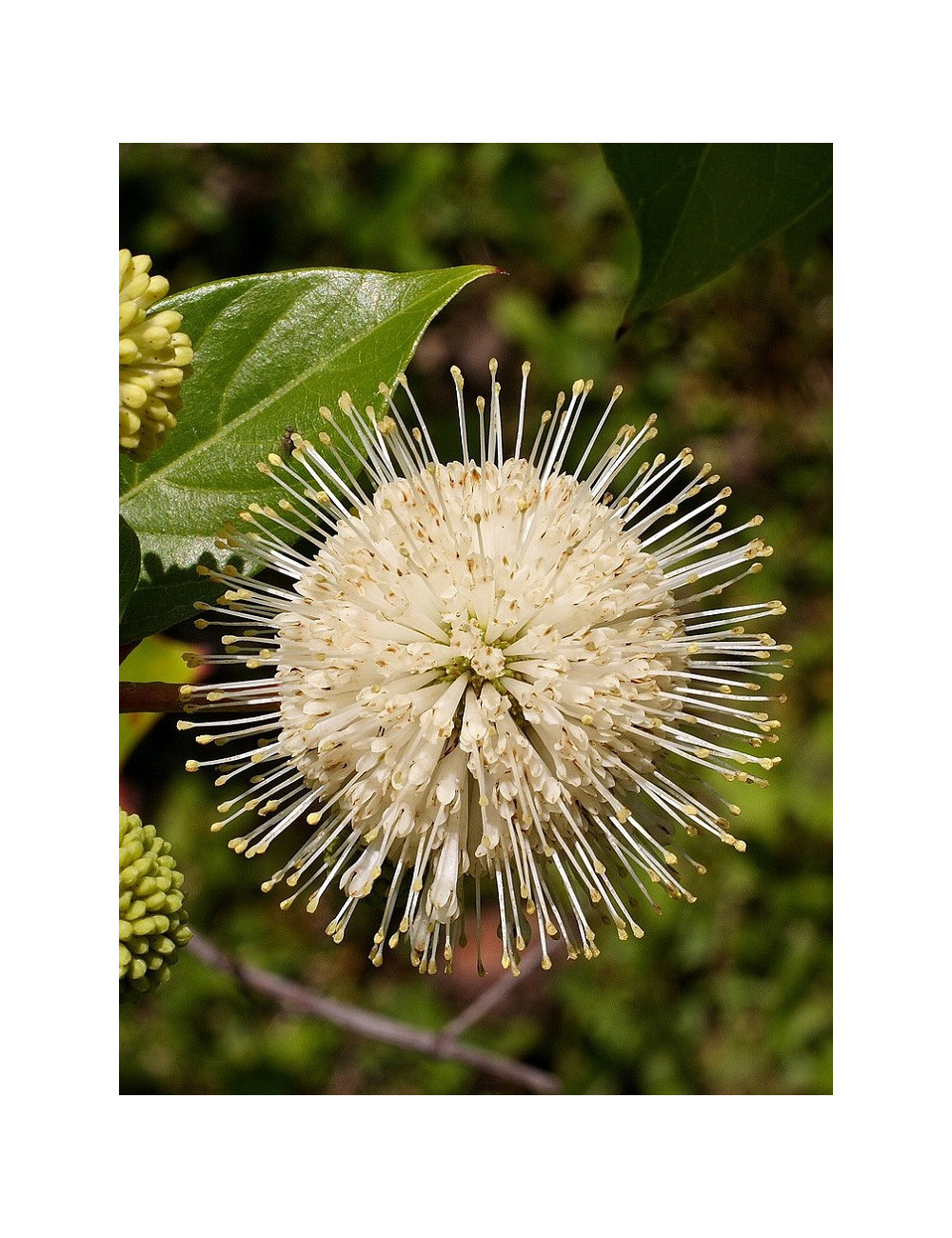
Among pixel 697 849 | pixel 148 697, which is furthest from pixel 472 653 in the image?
pixel 697 849

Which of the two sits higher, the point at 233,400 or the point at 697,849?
the point at 233,400

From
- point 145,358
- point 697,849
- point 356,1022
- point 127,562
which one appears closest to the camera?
point 145,358

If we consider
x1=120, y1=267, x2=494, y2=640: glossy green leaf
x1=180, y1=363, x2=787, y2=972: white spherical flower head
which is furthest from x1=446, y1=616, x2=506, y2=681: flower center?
x1=120, y1=267, x2=494, y2=640: glossy green leaf

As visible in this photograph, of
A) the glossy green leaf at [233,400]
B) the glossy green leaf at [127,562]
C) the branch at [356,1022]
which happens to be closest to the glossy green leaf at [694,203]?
the glossy green leaf at [233,400]

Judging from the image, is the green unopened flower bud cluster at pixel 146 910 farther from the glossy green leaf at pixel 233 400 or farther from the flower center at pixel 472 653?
the flower center at pixel 472 653

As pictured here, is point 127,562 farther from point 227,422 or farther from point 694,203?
point 694,203

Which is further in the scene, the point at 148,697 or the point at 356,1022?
the point at 356,1022

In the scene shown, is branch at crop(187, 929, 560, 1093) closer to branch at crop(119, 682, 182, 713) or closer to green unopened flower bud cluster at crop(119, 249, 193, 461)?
branch at crop(119, 682, 182, 713)
